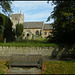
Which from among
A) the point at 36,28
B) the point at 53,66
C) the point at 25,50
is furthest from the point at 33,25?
the point at 53,66

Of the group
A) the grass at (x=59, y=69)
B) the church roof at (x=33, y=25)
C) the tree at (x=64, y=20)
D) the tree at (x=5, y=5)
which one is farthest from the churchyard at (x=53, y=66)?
the church roof at (x=33, y=25)

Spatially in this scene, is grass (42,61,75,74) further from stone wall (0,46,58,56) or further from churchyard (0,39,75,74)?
stone wall (0,46,58,56)

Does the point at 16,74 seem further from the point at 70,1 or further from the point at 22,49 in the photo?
the point at 70,1

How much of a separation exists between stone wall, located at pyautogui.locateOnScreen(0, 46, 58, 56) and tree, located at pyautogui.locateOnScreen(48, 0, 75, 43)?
210cm

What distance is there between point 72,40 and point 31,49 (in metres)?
5.24

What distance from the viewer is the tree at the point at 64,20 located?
31.2ft

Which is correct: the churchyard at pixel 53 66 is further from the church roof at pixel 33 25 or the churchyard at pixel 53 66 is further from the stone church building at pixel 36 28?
the church roof at pixel 33 25

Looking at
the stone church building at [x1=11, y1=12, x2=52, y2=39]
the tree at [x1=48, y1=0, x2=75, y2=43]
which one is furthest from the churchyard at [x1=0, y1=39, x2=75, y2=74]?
the stone church building at [x1=11, y1=12, x2=52, y2=39]

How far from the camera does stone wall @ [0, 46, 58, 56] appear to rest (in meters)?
12.3

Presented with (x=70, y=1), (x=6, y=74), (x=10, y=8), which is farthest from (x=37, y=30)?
(x=6, y=74)

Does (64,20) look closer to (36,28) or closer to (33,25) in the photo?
(36,28)

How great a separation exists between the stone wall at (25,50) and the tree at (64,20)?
2099 millimetres

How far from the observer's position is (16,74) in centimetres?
639

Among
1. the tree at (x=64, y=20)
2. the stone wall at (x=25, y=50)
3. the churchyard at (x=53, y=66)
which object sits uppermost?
the tree at (x=64, y=20)
